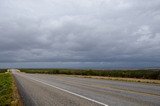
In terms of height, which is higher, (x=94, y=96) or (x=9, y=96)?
(x=94, y=96)

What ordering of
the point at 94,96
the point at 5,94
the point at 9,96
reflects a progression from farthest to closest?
1. the point at 5,94
2. the point at 9,96
3. the point at 94,96

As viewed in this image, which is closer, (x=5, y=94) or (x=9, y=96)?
(x=9, y=96)

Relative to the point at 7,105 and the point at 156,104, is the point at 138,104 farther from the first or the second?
the point at 7,105

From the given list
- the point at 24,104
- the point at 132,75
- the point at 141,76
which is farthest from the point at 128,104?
the point at 132,75

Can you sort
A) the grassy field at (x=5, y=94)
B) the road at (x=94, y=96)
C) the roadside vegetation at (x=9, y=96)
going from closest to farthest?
the road at (x=94, y=96) < the roadside vegetation at (x=9, y=96) < the grassy field at (x=5, y=94)

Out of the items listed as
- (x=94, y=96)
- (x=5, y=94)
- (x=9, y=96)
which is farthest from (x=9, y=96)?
(x=94, y=96)

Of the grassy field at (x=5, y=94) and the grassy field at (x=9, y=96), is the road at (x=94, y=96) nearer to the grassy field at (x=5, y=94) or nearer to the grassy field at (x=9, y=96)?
the grassy field at (x=9, y=96)

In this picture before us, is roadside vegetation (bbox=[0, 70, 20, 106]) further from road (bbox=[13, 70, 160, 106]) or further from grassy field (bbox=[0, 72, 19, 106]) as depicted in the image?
road (bbox=[13, 70, 160, 106])

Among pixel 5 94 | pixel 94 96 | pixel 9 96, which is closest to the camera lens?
pixel 94 96

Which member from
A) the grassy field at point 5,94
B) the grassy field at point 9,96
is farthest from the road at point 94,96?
the grassy field at point 5,94

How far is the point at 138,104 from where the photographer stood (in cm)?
1272

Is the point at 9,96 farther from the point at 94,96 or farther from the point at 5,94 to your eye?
the point at 94,96

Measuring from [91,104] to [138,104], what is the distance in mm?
2001

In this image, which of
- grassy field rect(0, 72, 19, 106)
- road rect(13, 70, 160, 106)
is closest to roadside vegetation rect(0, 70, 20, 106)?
grassy field rect(0, 72, 19, 106)
